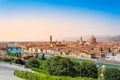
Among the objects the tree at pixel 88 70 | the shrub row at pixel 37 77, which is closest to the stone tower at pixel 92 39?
the tree at pixel 88 70

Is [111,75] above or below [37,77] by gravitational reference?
below

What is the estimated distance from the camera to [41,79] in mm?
7891

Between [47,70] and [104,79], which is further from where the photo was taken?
[47,70]

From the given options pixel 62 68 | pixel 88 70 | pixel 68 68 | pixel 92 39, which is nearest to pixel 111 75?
pixel 88 70

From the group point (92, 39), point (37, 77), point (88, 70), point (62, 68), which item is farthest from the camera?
point (92, 39)

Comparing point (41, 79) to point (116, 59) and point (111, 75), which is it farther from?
point (116, 59)

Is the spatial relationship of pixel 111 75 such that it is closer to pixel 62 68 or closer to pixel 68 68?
pixel 68 68

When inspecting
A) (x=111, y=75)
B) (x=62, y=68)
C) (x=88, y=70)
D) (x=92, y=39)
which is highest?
(x=92, y=39)

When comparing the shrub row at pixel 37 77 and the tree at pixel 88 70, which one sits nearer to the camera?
the shrub row at pixel 37 77

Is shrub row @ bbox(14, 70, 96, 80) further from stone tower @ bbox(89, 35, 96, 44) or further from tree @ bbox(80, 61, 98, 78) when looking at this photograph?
stone tower @ bbox(89, 35, 96, 44)

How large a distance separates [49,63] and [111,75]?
222 cm

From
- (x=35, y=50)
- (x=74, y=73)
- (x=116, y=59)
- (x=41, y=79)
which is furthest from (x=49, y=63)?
(x=35, y=50)

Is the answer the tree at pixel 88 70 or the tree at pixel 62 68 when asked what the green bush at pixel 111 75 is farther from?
the tree at pixel 62 68

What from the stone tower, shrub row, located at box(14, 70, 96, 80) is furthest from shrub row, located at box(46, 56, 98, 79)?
the stone tower
